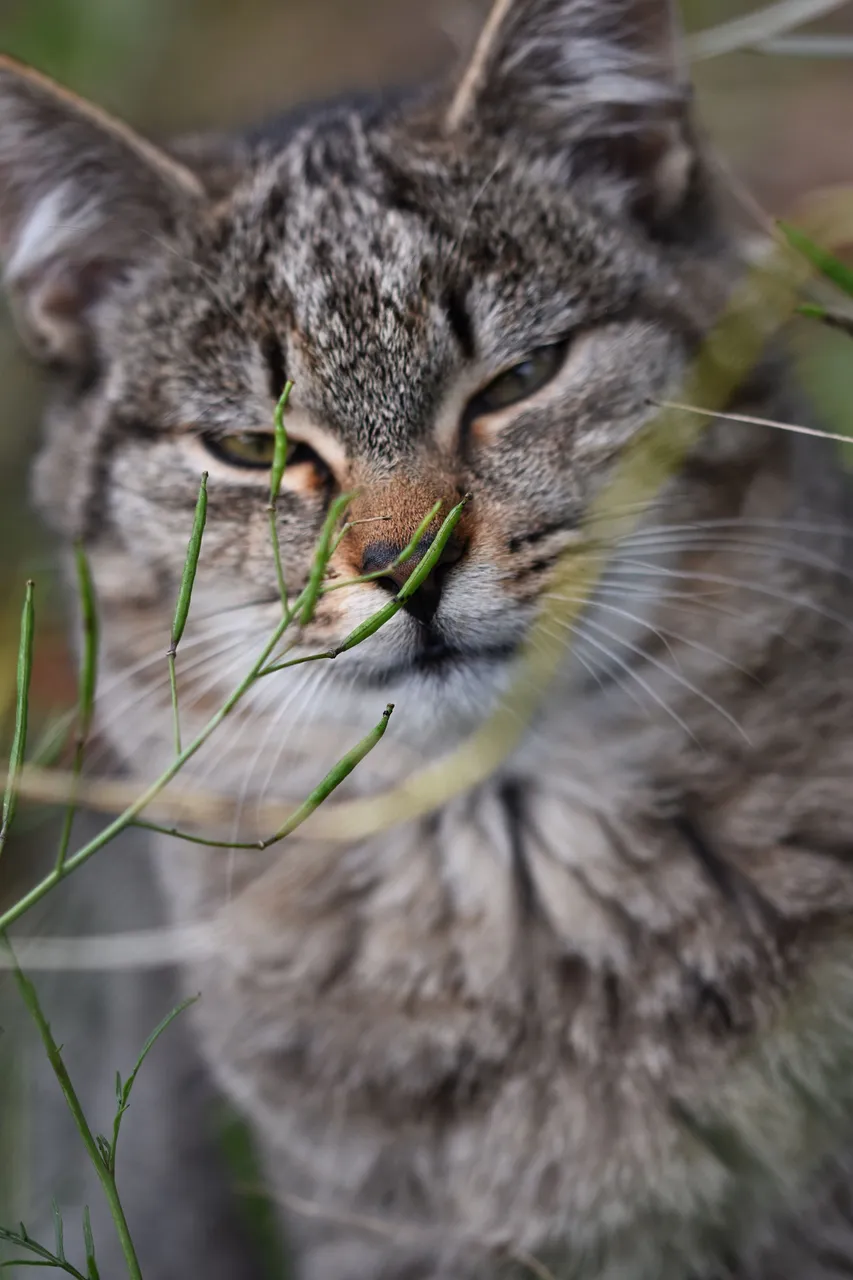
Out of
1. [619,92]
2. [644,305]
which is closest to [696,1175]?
[644,305]

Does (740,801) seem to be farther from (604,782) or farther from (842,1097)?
(842,1097)

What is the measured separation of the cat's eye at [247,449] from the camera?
1.21 metres

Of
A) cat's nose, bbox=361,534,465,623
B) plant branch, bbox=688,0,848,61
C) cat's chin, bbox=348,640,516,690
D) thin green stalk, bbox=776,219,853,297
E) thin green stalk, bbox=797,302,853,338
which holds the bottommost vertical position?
cat's chin, bbox=348,640,516,690

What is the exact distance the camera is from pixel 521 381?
1194 millimetres

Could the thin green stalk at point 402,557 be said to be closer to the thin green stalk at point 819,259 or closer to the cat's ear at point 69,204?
the thin green stalk at point 819,259

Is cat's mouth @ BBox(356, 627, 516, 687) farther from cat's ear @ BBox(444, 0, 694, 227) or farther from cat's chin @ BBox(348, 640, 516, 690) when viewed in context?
cat's ear @ BBox(444, 0, 694, 227)

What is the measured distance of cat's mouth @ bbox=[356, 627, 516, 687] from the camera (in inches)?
43.3

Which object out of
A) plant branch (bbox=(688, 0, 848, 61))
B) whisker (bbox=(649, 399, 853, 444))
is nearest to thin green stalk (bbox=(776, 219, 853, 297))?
whisker (bbox=(649, 399, 853, 444))

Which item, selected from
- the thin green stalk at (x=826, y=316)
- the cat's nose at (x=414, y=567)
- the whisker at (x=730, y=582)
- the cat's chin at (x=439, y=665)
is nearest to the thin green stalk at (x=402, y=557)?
the cat's nose at (x=414, y=567)

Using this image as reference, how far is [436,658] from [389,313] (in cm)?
32

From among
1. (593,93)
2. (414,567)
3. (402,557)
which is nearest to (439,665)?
(414,567)

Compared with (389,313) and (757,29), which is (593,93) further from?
(389,313)

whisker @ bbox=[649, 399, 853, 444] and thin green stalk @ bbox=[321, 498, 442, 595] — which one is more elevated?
whisker @ bbox=[649, 399, 853, 444]

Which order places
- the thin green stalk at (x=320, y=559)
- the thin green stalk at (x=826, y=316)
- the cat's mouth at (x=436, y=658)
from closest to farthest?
1. the thin green stalk at (x=320, y=559)
2. the thin green stalk at (x=826, y=316)
3. the cat's mouth at (x=436, y=658)
